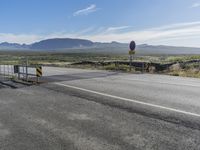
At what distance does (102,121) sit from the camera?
652 centimetres

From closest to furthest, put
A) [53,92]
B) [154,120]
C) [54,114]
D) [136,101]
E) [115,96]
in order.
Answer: [154,120]
[54,114]
[136,101]
[115,96]
[53,92]

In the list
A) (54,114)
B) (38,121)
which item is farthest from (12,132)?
(54,114)

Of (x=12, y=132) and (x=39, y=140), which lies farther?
(x=12, y=132)

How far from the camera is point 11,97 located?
34.0ft

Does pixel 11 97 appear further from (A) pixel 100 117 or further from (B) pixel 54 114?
(A) pixel 100 117

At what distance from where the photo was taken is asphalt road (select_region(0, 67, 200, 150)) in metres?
5.08

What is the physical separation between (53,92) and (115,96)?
9.50 ft

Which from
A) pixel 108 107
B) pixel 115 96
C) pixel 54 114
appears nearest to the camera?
pixel 54 114

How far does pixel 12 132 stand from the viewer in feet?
19.4

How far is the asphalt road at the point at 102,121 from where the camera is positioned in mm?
5078

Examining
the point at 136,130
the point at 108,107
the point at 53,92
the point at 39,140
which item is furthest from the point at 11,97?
the point at 136,130

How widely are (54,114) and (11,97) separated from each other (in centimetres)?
371

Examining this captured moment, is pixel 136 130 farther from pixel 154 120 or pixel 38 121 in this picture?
pixel 38 121

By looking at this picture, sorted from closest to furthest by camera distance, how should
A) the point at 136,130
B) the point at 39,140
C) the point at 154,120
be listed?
the point at 39,140
the point at 136,130
the point at 154,120
